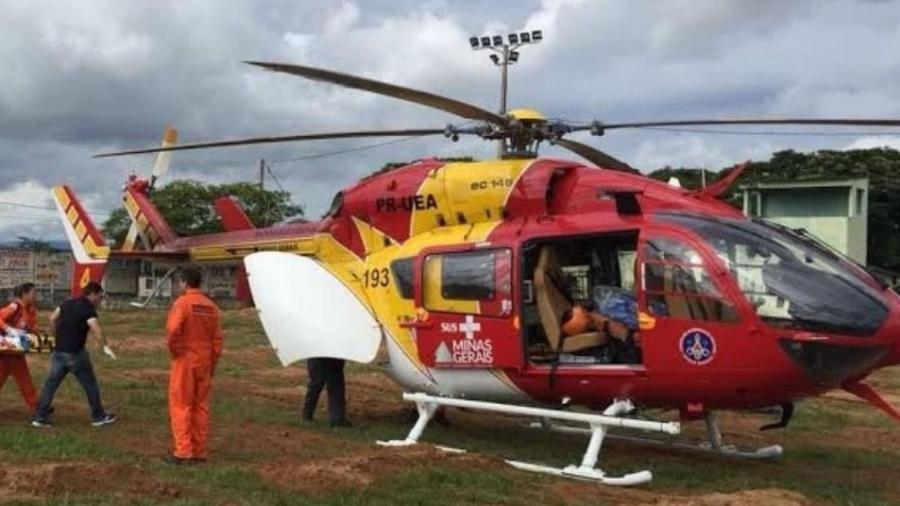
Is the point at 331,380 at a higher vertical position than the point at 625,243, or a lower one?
lower

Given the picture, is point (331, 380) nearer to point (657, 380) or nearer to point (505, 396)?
point (505, 396)

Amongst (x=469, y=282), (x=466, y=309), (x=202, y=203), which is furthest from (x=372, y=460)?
(x=202, y=203)

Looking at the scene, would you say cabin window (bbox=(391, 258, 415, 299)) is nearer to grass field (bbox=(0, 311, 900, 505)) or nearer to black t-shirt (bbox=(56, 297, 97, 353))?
grass field (bbox=(0, 311, 900, 505))

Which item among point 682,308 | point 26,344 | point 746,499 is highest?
point 682,308

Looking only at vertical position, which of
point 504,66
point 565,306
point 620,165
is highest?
point 504,66

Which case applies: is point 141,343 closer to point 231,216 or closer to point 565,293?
point 231,216

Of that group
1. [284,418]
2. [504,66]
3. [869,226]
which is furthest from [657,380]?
[869,226]

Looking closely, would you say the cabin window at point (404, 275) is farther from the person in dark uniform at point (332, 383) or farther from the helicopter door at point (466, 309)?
the person in dark uniform at point (332, 383)

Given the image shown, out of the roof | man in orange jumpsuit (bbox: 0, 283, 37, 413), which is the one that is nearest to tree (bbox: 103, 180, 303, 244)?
the roof

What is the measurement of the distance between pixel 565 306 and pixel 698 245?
75.5 inches

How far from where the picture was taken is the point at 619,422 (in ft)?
31.2

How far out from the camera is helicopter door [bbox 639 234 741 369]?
29.7ft

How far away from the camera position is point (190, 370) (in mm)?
9547

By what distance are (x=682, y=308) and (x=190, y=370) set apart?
15.1ft
